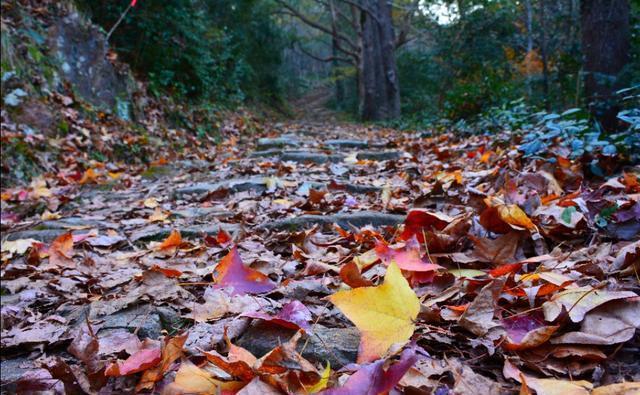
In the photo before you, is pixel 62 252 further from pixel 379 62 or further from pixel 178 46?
pixel 379 62

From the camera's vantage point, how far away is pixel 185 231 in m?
2.12

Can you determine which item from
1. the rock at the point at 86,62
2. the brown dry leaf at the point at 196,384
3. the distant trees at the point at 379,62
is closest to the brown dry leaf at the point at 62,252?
the brown dry leaf at the point at 196,384

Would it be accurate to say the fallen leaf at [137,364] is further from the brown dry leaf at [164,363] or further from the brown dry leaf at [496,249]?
the brown dry leaf at [496,249]

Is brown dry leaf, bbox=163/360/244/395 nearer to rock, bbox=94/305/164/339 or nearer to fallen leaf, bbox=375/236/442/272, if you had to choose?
rock, bbox=94/305/164/339

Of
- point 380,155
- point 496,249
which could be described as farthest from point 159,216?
point 380,155

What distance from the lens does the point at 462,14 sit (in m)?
12.4

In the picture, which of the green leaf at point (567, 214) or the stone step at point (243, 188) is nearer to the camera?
the green leaf at point (567, 214)

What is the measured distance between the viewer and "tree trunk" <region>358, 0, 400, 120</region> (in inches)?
506

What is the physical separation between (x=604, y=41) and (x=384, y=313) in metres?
4.06

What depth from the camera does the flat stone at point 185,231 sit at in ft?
6.77

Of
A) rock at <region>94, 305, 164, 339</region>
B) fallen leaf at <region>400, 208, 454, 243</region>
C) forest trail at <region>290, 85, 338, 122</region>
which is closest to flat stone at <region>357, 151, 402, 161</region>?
fallen leaf at <region>400, 208, 454, 243</region>

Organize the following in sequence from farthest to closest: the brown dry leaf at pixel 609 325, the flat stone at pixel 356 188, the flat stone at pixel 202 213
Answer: the flat stone at pixel 356 188
the flat stone at pixel 202 213
the brown dry leaf at pixel 609 325

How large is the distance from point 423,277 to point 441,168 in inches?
82.8

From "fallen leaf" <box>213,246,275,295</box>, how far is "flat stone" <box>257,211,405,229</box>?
0.72 meters
